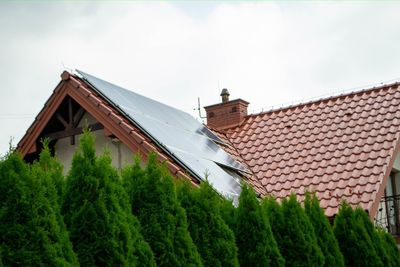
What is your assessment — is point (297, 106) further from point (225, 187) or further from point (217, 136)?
point (225, 187)

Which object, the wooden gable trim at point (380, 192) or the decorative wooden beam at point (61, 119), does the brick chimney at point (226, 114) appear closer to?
the wooden gable trim at point (380, 192)

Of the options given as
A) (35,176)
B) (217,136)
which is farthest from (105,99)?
(35,176)

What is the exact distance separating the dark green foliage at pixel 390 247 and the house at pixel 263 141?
50cm

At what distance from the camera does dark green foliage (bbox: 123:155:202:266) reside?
8766 millimetres

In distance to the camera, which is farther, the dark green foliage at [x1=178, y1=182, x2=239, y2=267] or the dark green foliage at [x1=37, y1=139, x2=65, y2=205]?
the dark green foliage at [x1=178, y1=182, x2=239, y2=267]

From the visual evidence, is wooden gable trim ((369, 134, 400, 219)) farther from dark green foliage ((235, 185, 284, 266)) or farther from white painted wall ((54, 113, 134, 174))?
white painted wall ((54, 113, 134, 174))

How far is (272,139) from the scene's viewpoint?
57.3 feet

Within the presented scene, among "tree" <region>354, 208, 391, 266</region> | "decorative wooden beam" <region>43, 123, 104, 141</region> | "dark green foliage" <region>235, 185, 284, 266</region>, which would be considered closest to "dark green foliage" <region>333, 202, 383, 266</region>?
"tree" <region>354, 208, 391, 266</region>

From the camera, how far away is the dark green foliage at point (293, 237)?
10969 mm

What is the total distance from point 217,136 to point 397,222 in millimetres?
4836

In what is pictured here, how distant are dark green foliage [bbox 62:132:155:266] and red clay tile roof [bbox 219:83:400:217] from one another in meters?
6.28

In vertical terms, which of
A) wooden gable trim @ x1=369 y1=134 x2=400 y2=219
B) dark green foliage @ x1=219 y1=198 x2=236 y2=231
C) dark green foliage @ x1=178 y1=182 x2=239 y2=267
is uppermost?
wooden gable trim @ x1=369 y1=134 x2=400 y2=219

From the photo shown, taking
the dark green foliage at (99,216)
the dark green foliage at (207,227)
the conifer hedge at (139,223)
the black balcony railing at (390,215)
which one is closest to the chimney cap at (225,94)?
the black balcony railing at (390,215)

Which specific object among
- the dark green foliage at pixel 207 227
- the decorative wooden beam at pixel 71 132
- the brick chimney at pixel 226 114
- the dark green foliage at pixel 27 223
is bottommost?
the dark green foliage at pixel 27 223
